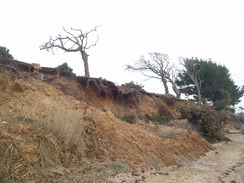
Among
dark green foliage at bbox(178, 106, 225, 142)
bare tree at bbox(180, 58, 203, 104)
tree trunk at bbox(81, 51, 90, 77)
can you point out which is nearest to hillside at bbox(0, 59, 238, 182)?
dark green foliage at bbox(178, 106, 225, 142)

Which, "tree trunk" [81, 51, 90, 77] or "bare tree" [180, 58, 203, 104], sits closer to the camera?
"tree trunk" [81, 51, 90, 77]

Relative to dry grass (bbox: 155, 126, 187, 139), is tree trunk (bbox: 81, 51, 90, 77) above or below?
above

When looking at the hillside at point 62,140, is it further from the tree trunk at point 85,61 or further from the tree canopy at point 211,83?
the tree canopy at point 211,83

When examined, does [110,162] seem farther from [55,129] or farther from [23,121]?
[23,121]

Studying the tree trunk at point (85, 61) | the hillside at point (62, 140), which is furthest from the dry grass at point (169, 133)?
the tree trunk at point (85, 61)

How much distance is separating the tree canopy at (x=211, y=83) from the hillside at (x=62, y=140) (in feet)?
65.4

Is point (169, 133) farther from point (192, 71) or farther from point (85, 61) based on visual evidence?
point (192, 71)

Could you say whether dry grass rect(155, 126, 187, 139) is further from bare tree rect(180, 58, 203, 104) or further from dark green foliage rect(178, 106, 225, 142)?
bare tree rect(180, 58, 203, 104)

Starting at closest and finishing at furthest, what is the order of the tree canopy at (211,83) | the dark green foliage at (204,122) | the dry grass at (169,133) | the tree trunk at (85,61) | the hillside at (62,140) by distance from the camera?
1. the hillside at (62,140)
2. the dry grass at (169,133)
3. the dark green foliage at (204,122)
4. the tree trunk at (85,61)
5. the tree canopy at (211,83)

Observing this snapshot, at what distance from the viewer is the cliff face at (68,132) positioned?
427 centimetres

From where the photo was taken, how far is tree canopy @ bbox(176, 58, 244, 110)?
94.6ft

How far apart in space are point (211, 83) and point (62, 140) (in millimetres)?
27885

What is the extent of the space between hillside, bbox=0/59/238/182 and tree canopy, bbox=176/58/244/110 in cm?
1993

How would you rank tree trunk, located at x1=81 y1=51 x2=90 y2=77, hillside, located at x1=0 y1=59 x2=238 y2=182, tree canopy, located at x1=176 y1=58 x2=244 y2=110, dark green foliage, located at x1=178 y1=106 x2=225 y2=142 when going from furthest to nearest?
tree canopy, located at x1=176 y1=58 x2=244 y2=110
tree trunk, located at x1=81 y1=51 x2=90 y2=77
dark green foliage, located at x1=178 y1=106 x2=225 y2=142
hillside, located at x1=0 y1=59 x2=238 y2=182
